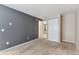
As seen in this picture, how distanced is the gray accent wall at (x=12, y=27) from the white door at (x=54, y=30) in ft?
7.12

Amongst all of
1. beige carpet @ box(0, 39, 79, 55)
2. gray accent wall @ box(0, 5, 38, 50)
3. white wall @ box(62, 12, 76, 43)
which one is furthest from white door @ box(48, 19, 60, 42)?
gray accent wall @ box(0, 5, 38, 50)

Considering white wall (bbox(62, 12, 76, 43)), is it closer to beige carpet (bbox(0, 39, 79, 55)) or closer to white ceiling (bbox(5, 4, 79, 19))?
white ceiling (bbox(5, 4, 79, 19))

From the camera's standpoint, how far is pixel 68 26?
6531mm

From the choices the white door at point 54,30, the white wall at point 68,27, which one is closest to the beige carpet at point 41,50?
the white wall at point 68,27

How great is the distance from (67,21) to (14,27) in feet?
12.5

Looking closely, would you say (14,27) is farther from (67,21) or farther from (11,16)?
(67,21)

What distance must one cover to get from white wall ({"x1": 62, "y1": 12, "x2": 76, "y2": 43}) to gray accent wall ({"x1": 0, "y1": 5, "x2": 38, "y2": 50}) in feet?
8.98

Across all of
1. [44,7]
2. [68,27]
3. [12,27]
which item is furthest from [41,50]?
[68,27]

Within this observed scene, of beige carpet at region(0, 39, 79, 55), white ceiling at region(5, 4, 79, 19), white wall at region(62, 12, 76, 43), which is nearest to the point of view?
beige carpet at region(0, 39, 79, 55)

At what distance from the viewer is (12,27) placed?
473cm

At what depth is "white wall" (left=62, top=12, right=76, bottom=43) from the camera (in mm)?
6254

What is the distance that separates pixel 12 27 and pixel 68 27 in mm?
3922

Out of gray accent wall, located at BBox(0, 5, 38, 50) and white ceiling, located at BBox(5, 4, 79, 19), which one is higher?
white ceiling, located at BBox(5, 4, 79, 19)
